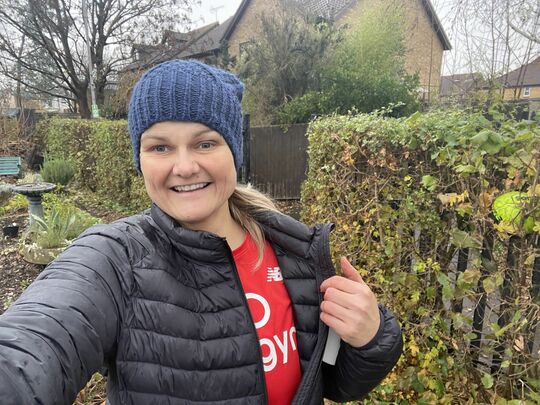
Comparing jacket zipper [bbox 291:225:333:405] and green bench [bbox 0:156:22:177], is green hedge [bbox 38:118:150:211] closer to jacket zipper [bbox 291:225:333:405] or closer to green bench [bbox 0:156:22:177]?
green bench [bbox 0:156:22:177]

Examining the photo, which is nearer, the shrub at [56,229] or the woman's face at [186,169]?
the woman's face at [186,169]

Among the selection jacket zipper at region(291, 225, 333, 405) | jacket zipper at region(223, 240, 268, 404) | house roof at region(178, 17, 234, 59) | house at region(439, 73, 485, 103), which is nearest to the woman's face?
jacket zipper at region(223, 240, 268, 404)

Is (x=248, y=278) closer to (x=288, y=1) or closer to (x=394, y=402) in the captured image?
(x=394, y=402)

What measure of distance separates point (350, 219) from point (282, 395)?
2.39m

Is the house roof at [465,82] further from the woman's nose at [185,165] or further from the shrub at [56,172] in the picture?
the shrub at [56,172]

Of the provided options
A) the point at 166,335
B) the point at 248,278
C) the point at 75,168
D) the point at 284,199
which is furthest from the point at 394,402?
the point at 75,168

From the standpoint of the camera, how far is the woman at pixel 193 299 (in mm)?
972

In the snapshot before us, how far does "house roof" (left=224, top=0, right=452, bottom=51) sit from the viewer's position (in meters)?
12.6

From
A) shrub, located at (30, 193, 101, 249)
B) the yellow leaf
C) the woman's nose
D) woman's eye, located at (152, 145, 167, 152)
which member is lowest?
shrub, located at (30, 193, 101, 249)

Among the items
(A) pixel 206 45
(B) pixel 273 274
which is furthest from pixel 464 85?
(A) pixel 206 45

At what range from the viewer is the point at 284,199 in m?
10.3

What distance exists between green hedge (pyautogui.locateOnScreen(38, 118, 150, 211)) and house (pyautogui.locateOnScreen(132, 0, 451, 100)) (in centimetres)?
688

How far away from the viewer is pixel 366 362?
4.36 feet

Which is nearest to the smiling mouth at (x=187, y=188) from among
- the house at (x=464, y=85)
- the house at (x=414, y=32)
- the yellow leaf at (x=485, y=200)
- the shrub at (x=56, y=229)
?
the yellow leaf at (x=485, y=200)
